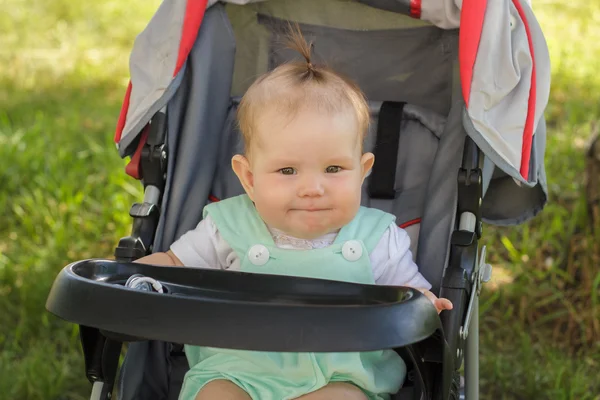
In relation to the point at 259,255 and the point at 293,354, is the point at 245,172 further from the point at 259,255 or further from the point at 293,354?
the point at 293,354

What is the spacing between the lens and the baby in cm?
214

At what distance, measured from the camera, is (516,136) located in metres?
2.29

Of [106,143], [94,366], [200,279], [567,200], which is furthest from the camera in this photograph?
[106,143]

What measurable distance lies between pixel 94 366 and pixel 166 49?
887 mm

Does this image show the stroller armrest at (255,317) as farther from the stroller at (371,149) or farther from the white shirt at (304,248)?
the white shirt at (304,248)

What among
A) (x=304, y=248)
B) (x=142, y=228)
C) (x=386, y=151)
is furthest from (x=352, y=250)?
(x=142, y=228)

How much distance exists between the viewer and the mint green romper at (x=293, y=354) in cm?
212

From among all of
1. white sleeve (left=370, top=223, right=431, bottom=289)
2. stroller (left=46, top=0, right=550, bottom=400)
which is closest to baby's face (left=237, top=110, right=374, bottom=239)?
white sleeve (left=370, top=223, right=431, bottom=289)

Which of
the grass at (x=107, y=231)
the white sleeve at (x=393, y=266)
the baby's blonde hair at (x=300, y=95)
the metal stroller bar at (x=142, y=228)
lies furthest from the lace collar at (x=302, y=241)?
the grass at (x=107, y=231)

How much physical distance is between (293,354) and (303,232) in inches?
12.0

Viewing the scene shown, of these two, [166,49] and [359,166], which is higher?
[166,49]

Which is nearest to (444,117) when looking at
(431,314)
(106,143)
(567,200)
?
(431,314)

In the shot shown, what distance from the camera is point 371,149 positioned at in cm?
268

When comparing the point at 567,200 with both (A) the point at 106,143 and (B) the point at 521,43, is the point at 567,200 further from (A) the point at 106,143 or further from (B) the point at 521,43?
(A) the point at 106,143
